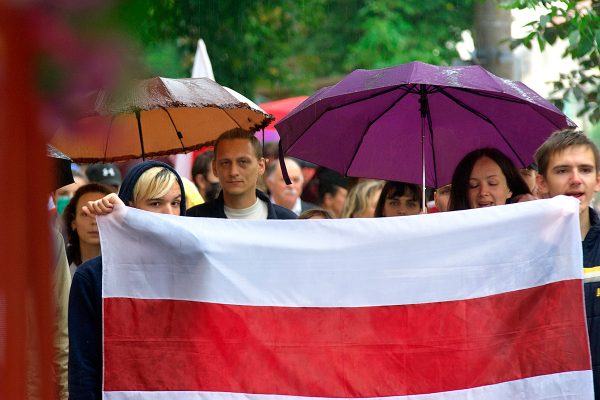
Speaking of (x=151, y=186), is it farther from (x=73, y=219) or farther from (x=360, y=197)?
(x=360, y=197)

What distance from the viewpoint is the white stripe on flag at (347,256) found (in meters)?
3.51

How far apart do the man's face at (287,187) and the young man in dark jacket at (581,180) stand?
4.15 meters

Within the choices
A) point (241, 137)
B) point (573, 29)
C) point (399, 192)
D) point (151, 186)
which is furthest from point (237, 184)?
point (573, 29)

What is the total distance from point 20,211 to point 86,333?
9.03 ft

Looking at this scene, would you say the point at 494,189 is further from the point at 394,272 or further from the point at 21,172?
the point at 21,172

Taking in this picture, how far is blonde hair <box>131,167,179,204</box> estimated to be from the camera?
4039 mm

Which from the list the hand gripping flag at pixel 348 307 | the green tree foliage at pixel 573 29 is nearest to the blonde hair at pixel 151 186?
the hand gripping flag at pixel 348 307

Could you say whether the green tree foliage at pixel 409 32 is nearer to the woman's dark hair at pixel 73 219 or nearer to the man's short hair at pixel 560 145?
the woman's dark hair at pixel 73 219

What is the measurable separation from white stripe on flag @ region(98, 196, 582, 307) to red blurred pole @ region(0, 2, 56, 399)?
2.73 meters

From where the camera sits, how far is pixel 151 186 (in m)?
4.04

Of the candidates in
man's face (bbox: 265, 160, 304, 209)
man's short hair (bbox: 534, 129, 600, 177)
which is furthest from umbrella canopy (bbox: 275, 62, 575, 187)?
man's face (bbox: 265, 160, 304, 209)

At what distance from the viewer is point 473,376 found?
3.48 metres

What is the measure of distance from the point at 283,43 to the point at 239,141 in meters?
13.3

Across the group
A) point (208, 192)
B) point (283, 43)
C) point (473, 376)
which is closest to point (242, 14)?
point (283, 43)
